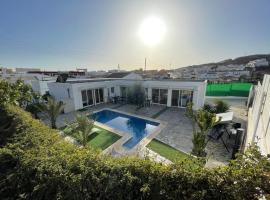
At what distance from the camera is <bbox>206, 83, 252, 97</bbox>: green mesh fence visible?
27.0m

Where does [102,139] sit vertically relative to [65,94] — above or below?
below

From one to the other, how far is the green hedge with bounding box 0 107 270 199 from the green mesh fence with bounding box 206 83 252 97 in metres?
28.9

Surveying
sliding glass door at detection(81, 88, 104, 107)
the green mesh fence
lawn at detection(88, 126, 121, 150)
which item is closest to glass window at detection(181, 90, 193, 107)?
the green mesh fence

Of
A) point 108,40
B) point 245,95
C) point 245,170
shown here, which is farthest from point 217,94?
point 245,170

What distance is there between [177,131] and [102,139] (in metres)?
7.18

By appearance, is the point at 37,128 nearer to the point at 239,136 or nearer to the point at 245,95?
Result: the point at 239,136

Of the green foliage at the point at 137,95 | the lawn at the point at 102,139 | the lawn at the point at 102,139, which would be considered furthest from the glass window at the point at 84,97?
the lawn at the point at 102,139

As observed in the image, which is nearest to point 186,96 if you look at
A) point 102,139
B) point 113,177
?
point 102,139

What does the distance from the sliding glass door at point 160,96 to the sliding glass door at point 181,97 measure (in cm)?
129

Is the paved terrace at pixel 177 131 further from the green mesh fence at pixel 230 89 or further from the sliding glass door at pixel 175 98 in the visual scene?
the green mesh fence at pixel 230 89

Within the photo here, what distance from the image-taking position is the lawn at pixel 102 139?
37.6ft

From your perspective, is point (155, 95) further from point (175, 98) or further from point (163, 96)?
point (175, 98)

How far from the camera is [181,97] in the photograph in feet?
70.0

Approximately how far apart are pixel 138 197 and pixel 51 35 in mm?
20975
